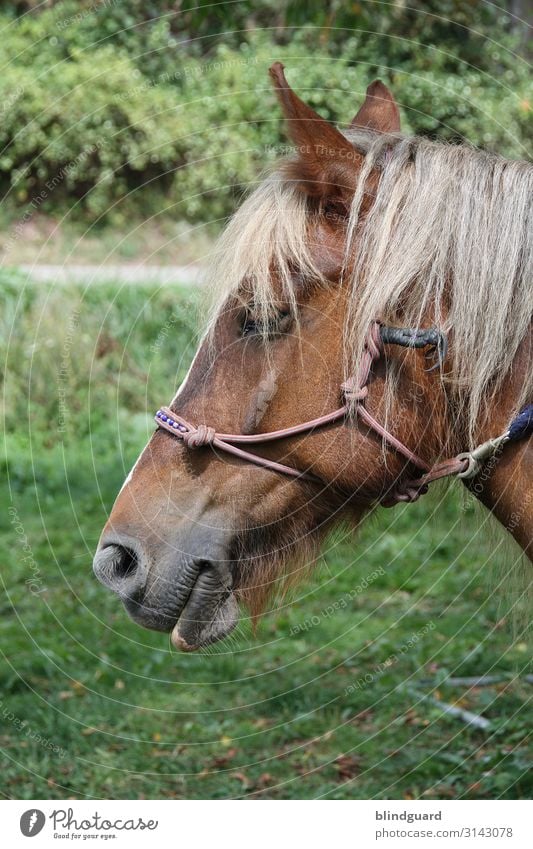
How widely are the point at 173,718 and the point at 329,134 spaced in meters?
3.30

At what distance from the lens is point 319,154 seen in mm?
2404

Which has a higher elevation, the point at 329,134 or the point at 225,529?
the point at 329,134

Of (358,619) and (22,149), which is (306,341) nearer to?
(358,619)

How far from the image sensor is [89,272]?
9820 millimetres

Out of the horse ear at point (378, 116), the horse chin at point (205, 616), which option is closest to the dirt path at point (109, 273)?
the horse ear at point (378, 116)

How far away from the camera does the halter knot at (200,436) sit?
243cm

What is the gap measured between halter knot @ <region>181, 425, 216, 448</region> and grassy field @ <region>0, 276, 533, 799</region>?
521 millimetres

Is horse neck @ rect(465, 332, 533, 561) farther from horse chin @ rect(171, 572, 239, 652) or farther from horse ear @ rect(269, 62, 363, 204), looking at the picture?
horse chin @ rect(171, 572, 239, 652)

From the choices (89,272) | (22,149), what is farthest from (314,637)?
(22,149)

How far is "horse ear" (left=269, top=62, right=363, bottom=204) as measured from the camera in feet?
7.57

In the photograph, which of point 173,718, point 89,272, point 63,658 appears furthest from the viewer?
point 89,272

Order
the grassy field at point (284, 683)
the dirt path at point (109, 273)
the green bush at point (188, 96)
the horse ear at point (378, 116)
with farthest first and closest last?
the dirt path at point (109, 273), the green bush at point (188, 96), the grassy field at point (284, 683), the horse ear at point (378, 116)

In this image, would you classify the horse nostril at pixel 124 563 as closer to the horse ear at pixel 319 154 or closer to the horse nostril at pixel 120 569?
the horse nostril at pixel 120 569

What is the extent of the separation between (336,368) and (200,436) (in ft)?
1.39
